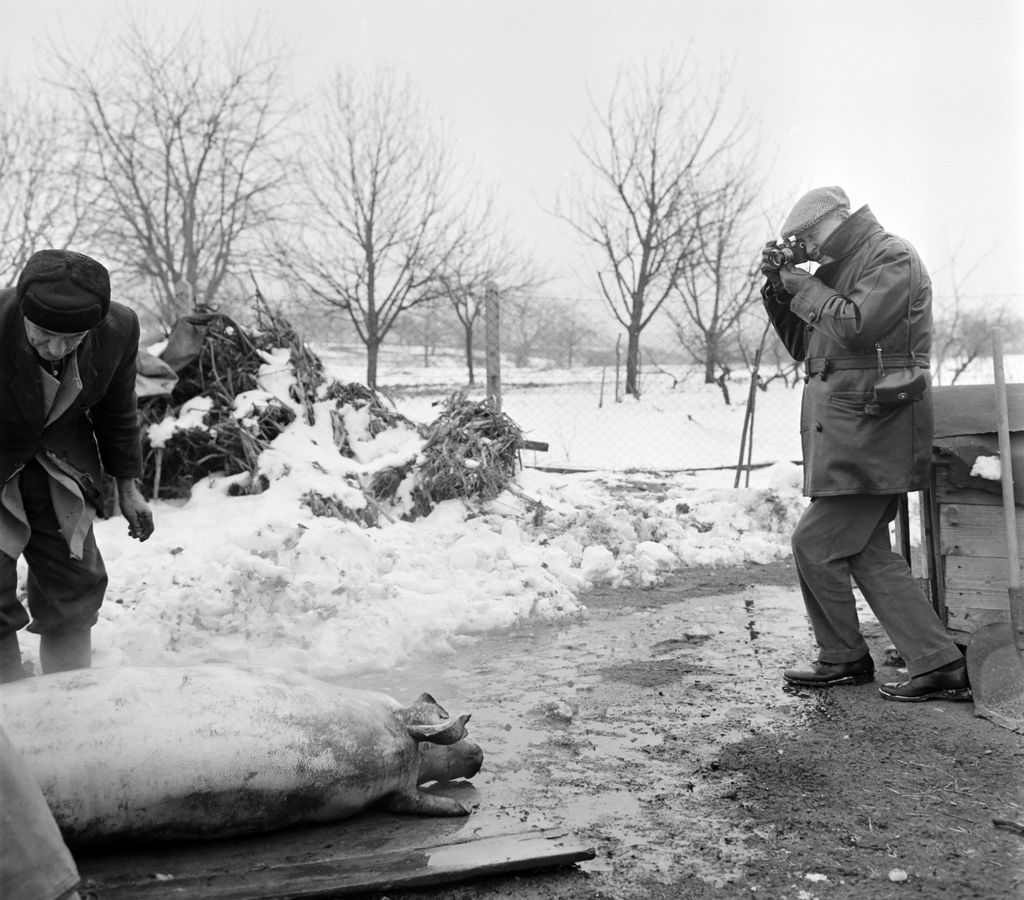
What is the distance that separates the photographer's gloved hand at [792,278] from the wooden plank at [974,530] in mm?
1084

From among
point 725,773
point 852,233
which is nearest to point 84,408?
point 725,773

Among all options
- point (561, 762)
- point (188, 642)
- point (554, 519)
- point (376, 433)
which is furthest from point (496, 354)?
point (561, 762)

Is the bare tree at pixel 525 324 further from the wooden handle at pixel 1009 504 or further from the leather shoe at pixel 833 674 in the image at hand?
the wooden handle at pixel 1009 504

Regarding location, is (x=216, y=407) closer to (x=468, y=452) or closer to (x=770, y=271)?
(x=468, y=452)

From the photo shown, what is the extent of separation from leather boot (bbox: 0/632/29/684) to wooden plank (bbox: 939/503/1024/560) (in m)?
3.52

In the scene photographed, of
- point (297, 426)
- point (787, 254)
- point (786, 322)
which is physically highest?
point (787, 254)

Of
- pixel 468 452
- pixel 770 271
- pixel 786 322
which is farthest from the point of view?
pixel 468 452

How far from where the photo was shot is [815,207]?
400 cm

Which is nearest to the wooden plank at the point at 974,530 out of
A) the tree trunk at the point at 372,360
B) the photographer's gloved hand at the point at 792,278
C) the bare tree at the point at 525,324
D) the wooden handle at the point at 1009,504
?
Answer: the wooden handle at the point at 1009,504

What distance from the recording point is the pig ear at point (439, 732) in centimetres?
288

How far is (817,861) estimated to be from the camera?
101 inches

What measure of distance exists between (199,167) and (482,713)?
1502 centimetres

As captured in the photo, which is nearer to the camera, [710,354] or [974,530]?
[974,530]

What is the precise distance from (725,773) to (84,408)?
Result: 97.1 inches
